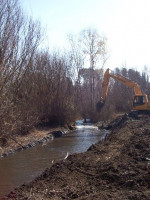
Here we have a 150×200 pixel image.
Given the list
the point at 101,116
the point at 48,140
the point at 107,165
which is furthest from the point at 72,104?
Result: the point at 107,165

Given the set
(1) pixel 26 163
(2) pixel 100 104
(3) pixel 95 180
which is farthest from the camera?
(2) pixel 100 104

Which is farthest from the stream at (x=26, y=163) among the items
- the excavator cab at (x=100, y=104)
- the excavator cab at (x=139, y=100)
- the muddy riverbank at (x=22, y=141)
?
the excavator cab at (x=100, y=104)

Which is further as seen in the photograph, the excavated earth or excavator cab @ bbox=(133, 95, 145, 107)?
excavator cab @ bbox=(133, 95, 145, 107)

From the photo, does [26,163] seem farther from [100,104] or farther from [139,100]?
[100,104]

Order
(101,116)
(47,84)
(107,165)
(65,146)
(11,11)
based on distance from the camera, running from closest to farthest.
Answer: (107,165), (11,11), (65,146), (47,84), (101,116)

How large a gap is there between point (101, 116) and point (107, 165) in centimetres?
2515

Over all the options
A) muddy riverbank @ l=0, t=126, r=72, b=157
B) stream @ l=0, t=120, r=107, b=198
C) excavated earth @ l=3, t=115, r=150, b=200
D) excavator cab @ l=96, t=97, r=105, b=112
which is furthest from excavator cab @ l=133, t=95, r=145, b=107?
excavated earth @ l=3, t=115, r=150, b=200

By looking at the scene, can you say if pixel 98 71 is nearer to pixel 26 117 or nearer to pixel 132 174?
pixel 26 117

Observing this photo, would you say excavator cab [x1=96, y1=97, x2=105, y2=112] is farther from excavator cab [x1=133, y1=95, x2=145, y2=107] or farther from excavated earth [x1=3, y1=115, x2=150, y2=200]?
excavated earth [x1=3, y1=115, x2=150, y2=200]

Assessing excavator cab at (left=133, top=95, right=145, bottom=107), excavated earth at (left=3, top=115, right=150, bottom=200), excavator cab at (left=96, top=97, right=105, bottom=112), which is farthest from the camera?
excavator cab at (left=96, top=97, right=105, bottom=112)

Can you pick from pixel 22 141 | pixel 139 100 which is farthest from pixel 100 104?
pixel 22 141

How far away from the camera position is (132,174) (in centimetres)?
777

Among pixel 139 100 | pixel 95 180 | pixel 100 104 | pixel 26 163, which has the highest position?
pixel 139 100

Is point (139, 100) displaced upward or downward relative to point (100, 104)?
upward
